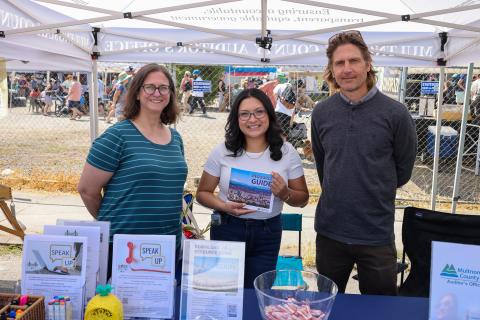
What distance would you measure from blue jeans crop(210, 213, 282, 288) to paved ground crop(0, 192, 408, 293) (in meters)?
1.97

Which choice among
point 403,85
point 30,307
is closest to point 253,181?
point 30,307

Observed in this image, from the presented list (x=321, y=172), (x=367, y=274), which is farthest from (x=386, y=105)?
(x=367, y=274)

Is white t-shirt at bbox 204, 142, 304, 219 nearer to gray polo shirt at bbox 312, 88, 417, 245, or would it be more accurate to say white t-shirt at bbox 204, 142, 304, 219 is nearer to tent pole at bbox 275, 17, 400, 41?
gray polo shirt at bbox 312, 88, 417, 245

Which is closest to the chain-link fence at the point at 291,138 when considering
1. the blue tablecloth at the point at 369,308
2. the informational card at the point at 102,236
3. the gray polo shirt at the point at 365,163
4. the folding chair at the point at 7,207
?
the folding chair at the point at 7,207

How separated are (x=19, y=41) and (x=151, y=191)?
176 cm

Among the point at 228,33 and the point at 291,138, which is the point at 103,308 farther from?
the point at 291,138

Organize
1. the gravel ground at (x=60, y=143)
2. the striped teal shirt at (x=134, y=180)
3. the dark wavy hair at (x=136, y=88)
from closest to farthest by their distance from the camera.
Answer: the striped teal shirt at (x=134, y=180) → the dark wavy hair at (x=136, y=88) → the gravel ground at (x=60, y=143)

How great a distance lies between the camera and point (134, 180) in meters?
1.94

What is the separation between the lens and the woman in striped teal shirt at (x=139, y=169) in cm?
194

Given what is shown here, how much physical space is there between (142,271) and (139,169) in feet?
1.95

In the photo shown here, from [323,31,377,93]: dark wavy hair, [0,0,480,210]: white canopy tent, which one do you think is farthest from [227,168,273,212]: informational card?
[0,0,480,210]: white canopy tent

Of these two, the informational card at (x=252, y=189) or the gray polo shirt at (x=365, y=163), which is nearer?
the gray polo shirt at (x=365, y=163)

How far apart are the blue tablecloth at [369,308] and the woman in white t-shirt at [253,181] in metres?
0.45

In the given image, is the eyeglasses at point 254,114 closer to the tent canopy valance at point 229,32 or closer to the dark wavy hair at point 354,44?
the dark wavy hair at point 354,44
